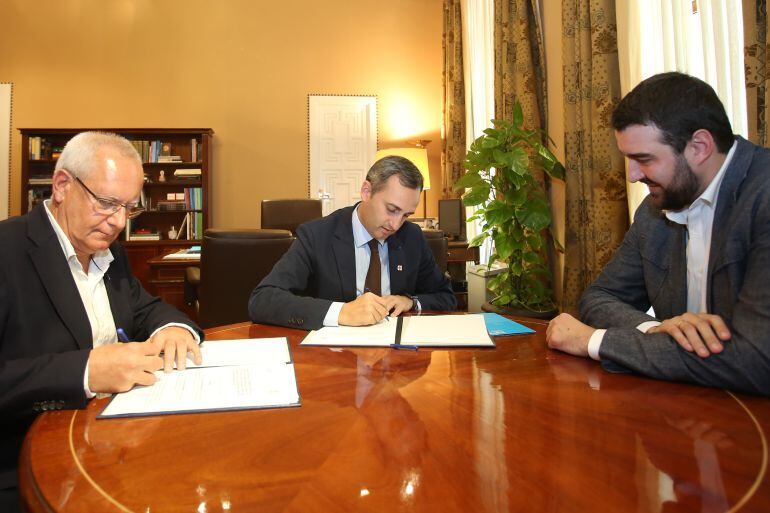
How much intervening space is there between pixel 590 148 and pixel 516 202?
52cm

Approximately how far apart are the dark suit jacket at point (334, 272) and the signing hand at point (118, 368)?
2.02 ft

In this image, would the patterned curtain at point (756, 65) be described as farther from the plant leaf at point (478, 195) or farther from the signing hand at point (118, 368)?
the signing hand at point (118, 368)

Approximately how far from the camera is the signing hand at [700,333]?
110cm

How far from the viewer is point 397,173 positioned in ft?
6.70

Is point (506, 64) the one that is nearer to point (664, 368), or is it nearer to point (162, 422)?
point (664, 368)

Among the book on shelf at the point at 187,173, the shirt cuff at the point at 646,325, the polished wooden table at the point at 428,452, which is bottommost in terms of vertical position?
the polished wooden table at the point at 428,452

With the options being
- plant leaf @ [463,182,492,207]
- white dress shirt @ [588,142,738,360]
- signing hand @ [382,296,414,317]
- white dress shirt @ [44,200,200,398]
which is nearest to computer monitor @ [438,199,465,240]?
plant leaf @ [463,182,492,207]

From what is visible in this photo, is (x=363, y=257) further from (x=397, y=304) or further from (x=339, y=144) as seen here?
(x=339, y=144)

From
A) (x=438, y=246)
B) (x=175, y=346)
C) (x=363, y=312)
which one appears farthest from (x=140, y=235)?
(x=175, y=346)

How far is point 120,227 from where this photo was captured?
4.66 feet

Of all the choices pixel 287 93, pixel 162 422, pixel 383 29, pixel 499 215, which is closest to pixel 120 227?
pixel 162 422

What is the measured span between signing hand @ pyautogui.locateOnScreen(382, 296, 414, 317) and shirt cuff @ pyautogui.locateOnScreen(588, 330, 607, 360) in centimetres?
70

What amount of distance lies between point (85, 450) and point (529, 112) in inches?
131

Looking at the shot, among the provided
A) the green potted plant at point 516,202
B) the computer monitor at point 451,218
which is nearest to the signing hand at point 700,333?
the green potted plant at point 516,202
